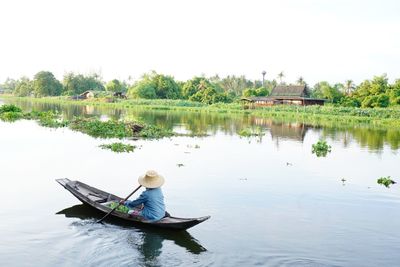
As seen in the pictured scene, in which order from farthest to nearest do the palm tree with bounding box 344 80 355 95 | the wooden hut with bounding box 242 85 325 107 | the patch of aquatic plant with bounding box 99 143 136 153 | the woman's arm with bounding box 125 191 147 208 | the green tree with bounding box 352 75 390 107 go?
1. the palm tree with bounding box 344 80 355 95
2. the wooden hut with bounding box 242 85 325 107
3. the green tree with bounding box 352 75 390 107
4. the patch of aquatic plant with bounding box 99 143 136 153
5. the woman's arm with bounding box 125 191 147 208

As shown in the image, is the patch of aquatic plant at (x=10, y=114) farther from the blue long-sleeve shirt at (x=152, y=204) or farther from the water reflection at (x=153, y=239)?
the blue long-sleeve shirt at (x=152, y=204)

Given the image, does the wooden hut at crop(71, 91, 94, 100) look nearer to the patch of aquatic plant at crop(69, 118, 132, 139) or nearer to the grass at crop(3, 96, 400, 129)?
the grass at crop(3, 96, 400, 129)

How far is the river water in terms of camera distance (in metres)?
8.27

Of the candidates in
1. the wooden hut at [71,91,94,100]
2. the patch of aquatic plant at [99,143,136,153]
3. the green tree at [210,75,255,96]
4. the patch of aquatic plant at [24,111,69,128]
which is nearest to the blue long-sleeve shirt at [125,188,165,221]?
the patch of aquatic plant at [99,143,136,153]

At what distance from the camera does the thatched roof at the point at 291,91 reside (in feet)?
221

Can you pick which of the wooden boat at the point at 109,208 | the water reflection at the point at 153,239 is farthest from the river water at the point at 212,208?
the wooden boat at the point at 109,208

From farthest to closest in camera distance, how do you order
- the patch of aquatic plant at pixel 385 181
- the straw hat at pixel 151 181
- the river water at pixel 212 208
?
the patch of aquatic plant at pixel 385 181 → the straw hat at pixel 151 181 → the river water at pixel 212 208

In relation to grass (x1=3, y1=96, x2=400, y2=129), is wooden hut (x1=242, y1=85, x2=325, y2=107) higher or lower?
higher

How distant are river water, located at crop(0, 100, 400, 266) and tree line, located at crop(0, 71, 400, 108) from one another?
4455 centimetres

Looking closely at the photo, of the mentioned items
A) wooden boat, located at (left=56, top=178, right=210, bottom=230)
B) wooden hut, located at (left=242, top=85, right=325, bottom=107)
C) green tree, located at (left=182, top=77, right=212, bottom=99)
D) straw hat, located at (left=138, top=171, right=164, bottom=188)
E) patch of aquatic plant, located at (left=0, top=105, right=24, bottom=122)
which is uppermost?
green tree, located at (left=182, top=77, right=212, bottom=99)

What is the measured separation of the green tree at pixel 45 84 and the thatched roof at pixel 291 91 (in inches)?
2427

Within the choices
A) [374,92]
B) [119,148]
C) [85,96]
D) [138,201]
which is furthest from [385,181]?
[85,96]

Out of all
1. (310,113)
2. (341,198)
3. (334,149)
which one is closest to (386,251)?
(341,198)

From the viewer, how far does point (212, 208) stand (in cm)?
1155
